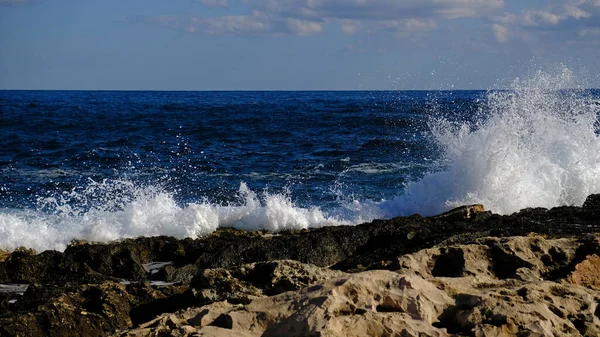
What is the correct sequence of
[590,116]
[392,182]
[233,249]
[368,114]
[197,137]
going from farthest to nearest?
[368,114] → [197,137] → [392,182] → [590,116] → [233,249]

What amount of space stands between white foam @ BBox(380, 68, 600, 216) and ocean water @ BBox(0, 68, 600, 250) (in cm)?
3

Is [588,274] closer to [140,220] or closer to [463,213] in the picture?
[463,213]

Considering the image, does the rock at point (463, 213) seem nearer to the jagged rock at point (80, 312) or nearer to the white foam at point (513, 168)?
the white foam at point (513, 168)

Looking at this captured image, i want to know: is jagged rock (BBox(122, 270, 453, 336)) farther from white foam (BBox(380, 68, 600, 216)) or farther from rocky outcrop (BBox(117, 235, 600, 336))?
white foam (BBox(380, 68, 600, 216))

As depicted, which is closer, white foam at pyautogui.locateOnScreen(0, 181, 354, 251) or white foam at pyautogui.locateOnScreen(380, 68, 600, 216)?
white foam at pyautogui.locateOnScreen(0, 181, 354, 251)

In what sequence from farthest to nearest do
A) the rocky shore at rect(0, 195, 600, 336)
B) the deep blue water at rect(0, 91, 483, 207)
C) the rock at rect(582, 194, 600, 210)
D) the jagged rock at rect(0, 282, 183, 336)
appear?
the deep blue water at rect(0, 91, 483, 207) → the rock at rect(582, 194, 600, 210) → the jagged rock at rect(0, 282, 183, 336) → the rocky shore at rect(0, 195, 600, 336)

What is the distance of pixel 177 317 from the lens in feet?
14.8

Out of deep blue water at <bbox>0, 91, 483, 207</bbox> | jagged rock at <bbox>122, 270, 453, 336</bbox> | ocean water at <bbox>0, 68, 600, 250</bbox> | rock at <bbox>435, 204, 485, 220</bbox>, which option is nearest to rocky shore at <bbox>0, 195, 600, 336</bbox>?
jagged rock at <bbox>122, 270, 453, 336</bbox>

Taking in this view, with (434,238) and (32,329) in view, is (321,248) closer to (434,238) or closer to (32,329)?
(434,238)

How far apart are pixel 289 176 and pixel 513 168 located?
559 cm

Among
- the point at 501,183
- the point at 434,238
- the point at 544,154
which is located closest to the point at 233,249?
the point at 434,238

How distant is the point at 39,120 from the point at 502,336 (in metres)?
28.7

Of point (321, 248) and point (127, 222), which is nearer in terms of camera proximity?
point (321, 248)

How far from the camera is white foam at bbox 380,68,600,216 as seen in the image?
1366 centimetres
